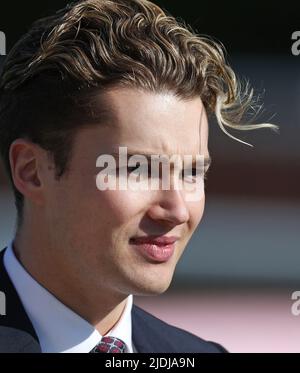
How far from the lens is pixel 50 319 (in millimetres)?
1235

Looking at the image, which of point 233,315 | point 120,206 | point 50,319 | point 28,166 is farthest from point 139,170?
point 233,315

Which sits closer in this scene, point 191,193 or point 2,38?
point 191,193

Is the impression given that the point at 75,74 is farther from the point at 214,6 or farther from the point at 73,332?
the point at 214,6

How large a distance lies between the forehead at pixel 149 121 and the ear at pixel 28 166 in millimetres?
145

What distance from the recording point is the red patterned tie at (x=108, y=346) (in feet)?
4.14

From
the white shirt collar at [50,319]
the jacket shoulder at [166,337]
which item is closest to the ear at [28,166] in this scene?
the white shirt collar at [50,319]

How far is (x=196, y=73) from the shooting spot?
1263mm

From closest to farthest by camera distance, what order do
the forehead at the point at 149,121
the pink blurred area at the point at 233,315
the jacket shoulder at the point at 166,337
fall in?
1. the forehead at the point at 149,121
2. the jacket shoulder at the point at 166,337
3. the pink blurred area at the point at 233,315

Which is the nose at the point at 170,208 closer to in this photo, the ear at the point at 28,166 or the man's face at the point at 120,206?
the man's face at the point at 120,206

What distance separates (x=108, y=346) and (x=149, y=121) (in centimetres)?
43
